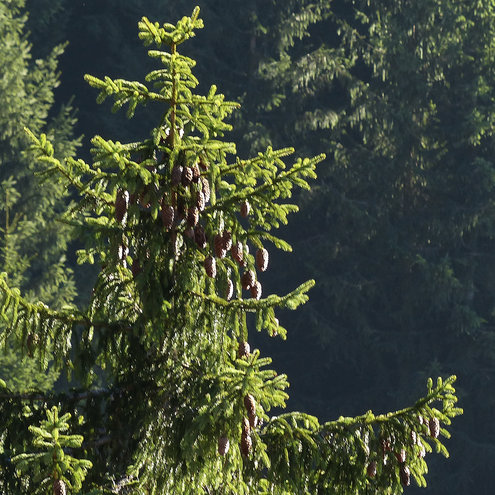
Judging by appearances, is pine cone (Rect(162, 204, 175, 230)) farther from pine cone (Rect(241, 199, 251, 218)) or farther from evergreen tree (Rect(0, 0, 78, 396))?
evergreen tree (Rect(0, 0, 78, 396))

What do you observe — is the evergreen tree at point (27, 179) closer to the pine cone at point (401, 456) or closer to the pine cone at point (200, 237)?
the pine cone at point (200, 237)

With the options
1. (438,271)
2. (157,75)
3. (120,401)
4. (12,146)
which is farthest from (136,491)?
(438,271)

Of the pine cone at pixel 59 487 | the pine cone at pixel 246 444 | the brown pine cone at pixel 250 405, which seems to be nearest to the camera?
the pine cone at pixel 59 487

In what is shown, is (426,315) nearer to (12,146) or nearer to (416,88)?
(416,88)

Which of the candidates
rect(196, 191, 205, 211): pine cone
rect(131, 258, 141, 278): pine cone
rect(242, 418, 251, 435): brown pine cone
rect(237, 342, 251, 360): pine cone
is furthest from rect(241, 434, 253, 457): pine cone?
rect(196, 191, 205, 211): pine cone

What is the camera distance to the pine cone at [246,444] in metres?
4.14

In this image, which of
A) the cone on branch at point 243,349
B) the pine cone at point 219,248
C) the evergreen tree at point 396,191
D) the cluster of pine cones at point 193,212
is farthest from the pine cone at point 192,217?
the evergreen tree at point 396,191

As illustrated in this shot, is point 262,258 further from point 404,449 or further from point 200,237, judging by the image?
point 404,449

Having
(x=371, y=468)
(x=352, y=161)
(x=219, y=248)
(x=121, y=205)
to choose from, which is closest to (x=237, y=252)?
(x=219, y=248)

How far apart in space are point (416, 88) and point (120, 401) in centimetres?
1981

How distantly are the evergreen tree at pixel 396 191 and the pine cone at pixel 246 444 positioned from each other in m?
18.6

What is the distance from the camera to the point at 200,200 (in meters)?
4.39

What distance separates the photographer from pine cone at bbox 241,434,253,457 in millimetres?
4137

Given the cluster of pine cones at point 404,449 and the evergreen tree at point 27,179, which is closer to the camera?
the cluster of pine cones at point 404,449
